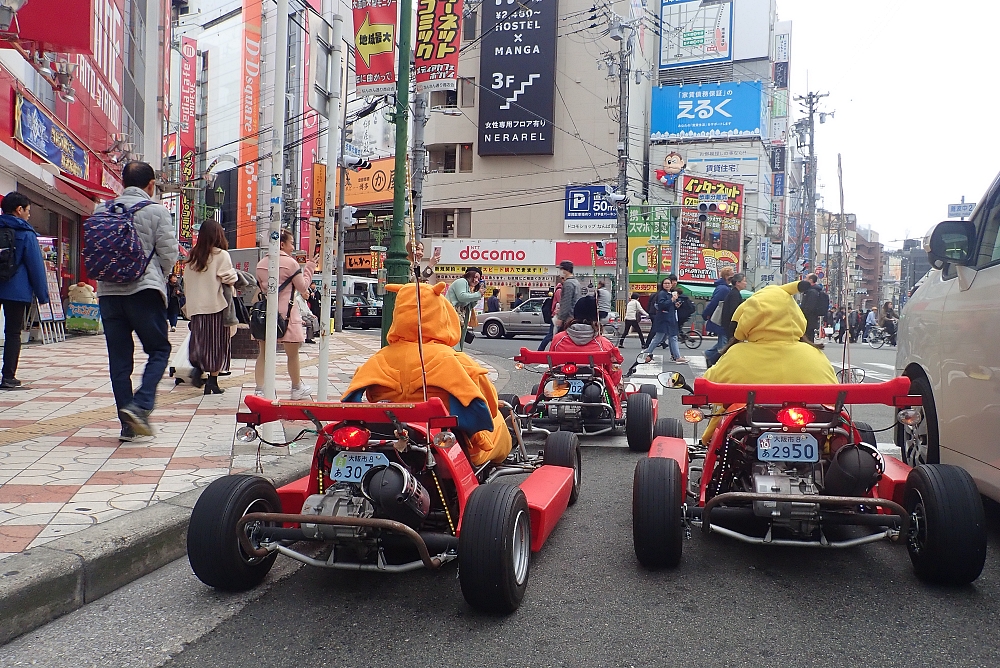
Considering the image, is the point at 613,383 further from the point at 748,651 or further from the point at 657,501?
the point at 748,651

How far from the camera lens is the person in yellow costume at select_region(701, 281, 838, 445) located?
393cm

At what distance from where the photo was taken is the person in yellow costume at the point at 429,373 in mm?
3590

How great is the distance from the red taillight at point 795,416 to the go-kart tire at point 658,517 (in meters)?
0.52

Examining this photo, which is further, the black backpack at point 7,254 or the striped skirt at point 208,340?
the striped skirt at point 208,340

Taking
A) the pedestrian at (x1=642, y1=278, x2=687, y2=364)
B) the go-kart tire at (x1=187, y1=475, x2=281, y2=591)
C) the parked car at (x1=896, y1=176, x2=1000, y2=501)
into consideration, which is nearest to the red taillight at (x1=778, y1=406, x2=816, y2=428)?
the parked car at (x1=896, y1=176, x2=1000, y2=501)

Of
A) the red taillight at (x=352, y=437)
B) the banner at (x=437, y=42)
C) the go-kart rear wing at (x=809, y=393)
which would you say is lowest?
the red taillight at (x=352, y=437)

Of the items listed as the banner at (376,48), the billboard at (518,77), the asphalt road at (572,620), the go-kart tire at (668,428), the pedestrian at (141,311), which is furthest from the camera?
the billboard at (518,77)

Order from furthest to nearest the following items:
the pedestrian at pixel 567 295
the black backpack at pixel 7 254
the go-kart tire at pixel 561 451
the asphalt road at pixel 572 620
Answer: the pedestrian at pixel 567 295, the black backpack at pixel 7 254, the go-kart tire at pixel 561 451, the asphalt road at pixel 572 620

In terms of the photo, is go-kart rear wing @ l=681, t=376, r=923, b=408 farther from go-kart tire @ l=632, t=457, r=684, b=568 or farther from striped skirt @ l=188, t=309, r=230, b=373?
striped skirt @ l=188, t=309, r=230, b=373

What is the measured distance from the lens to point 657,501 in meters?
3.38

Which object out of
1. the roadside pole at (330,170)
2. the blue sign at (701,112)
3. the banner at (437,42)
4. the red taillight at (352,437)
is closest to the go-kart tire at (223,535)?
the red taillight at (352,437)

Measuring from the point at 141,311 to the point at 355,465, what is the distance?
9.63 ft

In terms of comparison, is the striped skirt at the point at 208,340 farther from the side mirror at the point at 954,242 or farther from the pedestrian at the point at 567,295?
the side mirror at the point at 954,242

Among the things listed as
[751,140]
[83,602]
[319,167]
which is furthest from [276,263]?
[751,140]
